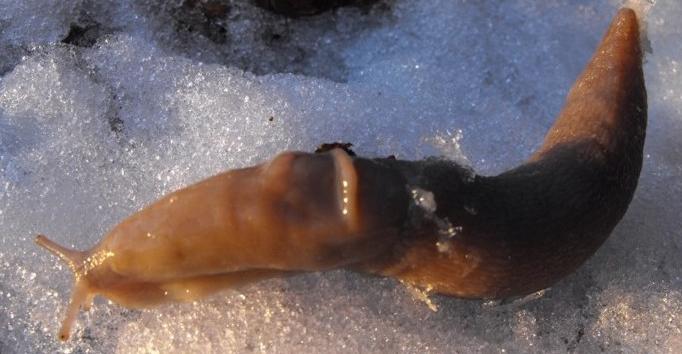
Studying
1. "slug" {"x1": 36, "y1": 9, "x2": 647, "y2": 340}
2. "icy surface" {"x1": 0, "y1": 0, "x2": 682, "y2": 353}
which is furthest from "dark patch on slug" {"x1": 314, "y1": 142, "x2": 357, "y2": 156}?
"slug" {"x1": 36, "y1": 9, "x2": 647, "y2": 340}

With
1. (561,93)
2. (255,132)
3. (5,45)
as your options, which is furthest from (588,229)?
(5,45)

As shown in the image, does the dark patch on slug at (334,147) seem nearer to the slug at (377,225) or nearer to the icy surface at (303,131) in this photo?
the icy surface at (303,131)

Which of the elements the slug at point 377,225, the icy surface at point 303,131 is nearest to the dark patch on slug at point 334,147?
the icy surface at point 303,131

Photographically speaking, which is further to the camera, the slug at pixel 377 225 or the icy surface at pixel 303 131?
the icy surface at pixel 303 131

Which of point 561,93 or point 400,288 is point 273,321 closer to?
point 400,288

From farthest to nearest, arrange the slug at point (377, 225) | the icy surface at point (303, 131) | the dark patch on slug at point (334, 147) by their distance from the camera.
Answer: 1. the dark patch on slug at point (334, 147)
2. the icy surface at point (303, 131)
3. the slug at point (377, 225)

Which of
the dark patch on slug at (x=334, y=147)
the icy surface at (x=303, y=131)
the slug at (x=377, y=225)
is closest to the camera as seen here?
the slug at (x=377, y=225)
